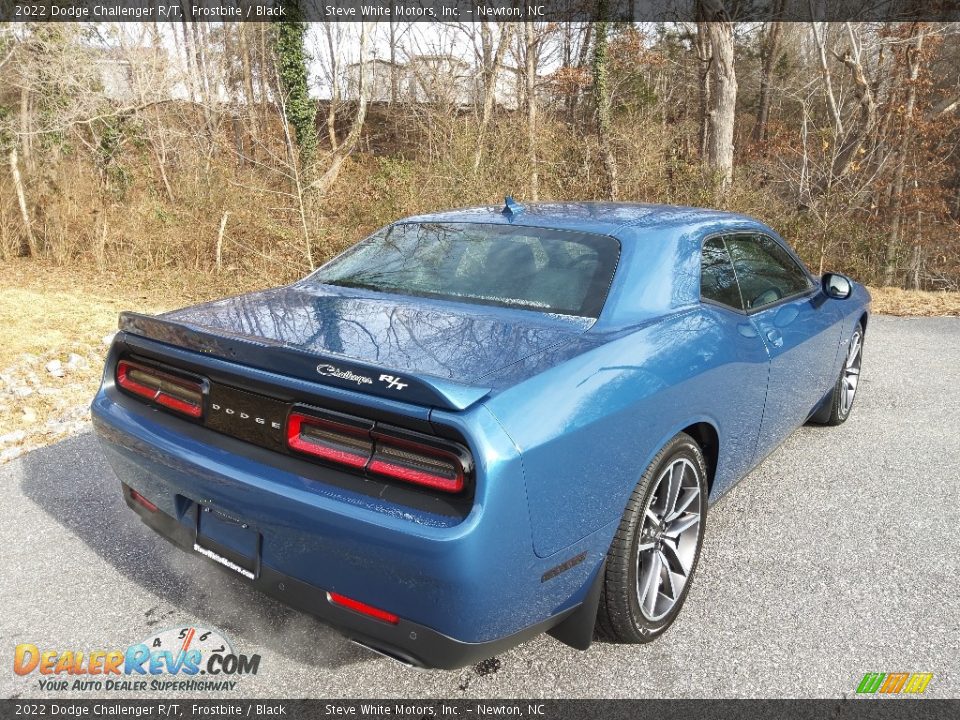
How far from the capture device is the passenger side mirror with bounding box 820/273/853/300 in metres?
3.74

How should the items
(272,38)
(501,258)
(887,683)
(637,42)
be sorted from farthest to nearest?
(637,42) < (272,38) < (501,258) < (887,683)

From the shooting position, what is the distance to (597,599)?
209 cm

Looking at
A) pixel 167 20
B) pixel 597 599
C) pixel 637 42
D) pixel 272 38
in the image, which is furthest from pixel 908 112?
pixel 597 599

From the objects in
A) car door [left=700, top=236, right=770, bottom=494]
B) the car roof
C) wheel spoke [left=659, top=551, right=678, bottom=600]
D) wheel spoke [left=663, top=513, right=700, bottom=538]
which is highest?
the car roof

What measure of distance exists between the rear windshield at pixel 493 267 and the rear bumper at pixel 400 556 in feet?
3.22

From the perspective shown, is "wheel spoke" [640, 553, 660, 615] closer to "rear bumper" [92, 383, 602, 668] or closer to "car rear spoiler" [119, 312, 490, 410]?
"rear bumper" [92, 383, 602, 668]

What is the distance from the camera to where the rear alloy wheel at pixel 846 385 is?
176 inches

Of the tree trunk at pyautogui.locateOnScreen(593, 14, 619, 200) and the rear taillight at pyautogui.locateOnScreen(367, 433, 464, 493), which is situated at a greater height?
the tree trunk at pyautogui.locateOnScreen(593, 14, 619, 200)

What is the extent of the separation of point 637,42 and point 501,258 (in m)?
23.7

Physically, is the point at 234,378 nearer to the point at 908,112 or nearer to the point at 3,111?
the point at 3,111

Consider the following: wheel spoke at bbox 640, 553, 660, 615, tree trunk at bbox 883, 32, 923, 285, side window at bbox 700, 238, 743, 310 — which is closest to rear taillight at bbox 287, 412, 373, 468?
wheel spoke at bbox 640, 553, 660, 615

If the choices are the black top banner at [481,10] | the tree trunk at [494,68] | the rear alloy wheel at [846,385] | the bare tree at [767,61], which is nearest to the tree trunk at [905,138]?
the black top banner at [481,10]

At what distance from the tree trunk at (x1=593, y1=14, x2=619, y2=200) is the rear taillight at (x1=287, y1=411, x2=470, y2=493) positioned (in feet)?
39.1

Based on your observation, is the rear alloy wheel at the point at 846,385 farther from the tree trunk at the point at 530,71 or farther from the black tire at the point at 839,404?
the tree trunk at the point at 530,71
